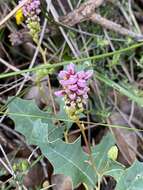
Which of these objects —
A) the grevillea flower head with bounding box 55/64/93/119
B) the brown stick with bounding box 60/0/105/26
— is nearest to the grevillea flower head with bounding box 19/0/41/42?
the brown stick with bounding box 60/0/105/26

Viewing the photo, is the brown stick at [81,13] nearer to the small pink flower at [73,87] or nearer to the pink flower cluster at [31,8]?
the pink flower cluster at [31,8]

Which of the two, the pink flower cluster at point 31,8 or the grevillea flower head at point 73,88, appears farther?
the pink flower cluster at point 31,8

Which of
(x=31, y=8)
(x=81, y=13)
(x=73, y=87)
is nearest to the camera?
(x=73, y=87)

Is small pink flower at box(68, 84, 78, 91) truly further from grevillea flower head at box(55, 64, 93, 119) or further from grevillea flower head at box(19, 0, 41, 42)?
grevillea flower head at box(19, 0, 41, 42)

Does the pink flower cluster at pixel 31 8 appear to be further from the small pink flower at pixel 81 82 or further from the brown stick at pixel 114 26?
the small pink flower at pixel 81 82

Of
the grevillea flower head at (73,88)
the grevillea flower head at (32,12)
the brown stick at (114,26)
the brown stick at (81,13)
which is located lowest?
the brown stick at (114,26)

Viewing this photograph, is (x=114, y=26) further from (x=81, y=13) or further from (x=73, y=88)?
(x=73, y=88)

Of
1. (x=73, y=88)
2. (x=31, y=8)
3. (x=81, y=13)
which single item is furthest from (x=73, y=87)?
(x=81, y=13)

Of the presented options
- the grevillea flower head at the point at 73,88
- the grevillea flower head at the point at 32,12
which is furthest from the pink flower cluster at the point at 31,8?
the grevillea flower head at the point at 73,88

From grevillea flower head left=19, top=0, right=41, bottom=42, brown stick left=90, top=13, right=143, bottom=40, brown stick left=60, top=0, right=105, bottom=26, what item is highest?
grevillea flower head left=19, top=0, right=41, bottom=42

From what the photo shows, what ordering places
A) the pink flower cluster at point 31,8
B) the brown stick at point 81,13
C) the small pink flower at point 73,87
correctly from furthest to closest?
the brown stick at point 81,13
the pink flower cluster at point 31,8
the small pink flower at point 73,87

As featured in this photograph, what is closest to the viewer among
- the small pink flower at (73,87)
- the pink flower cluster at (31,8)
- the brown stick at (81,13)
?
the small pink flower at (73,87)

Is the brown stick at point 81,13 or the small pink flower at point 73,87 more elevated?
the small pink flower at point 73,87
